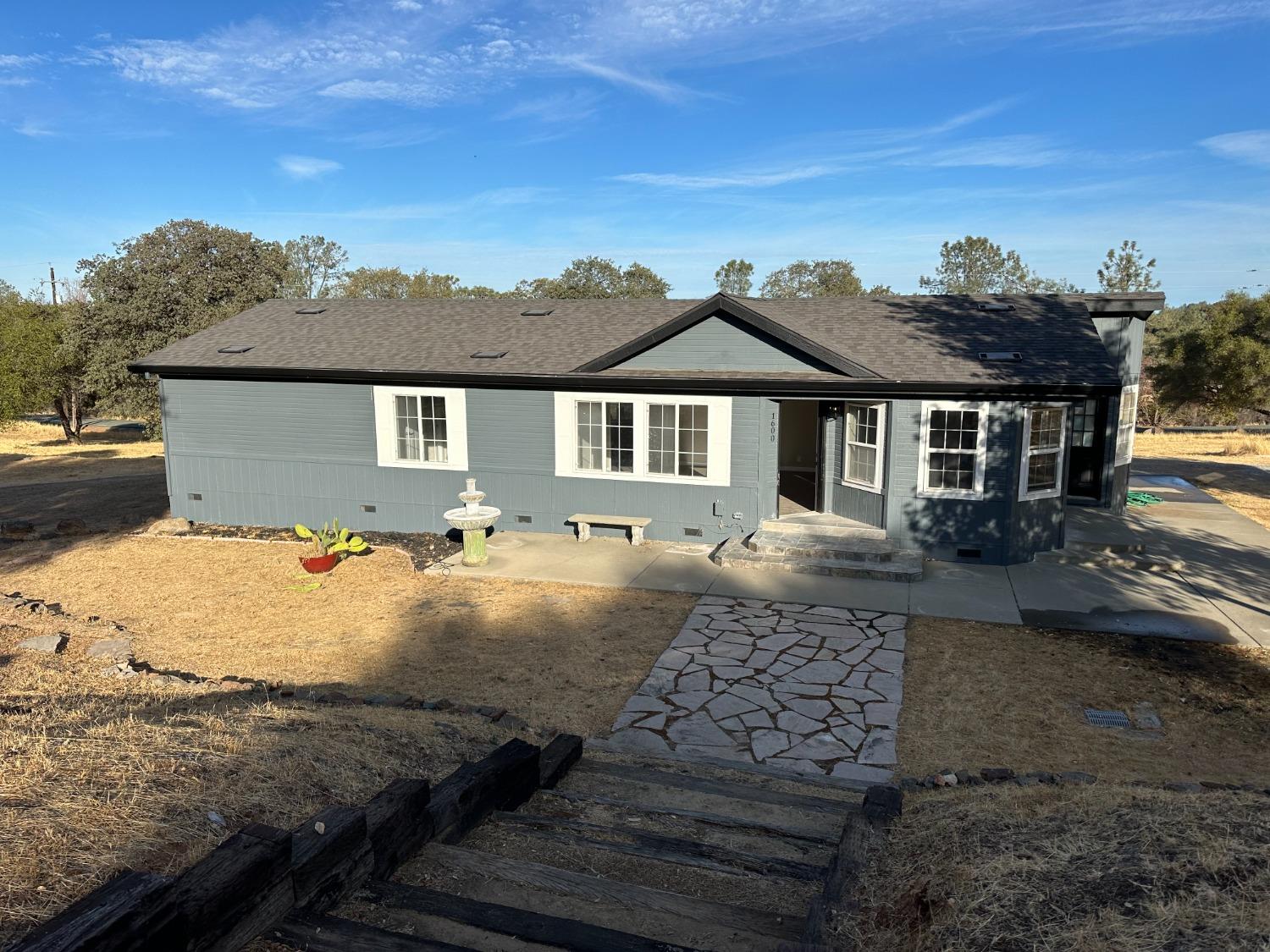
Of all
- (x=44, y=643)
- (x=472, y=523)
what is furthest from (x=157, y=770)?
(x=472, y=523)

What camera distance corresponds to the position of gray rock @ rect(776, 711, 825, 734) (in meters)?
7.25

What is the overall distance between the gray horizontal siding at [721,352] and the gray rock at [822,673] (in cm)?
570

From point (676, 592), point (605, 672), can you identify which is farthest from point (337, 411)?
point (605, 672)

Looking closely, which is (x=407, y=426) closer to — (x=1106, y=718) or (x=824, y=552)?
(x=824, y=552)

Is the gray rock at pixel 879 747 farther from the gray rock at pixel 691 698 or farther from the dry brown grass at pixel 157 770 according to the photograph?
the dry brown grass at pixel 157 770

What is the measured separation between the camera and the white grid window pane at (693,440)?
13.6m

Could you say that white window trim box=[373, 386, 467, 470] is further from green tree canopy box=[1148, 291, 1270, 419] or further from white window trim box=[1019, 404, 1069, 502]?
green tree canopy box=[1148, 291, 1270, 419]

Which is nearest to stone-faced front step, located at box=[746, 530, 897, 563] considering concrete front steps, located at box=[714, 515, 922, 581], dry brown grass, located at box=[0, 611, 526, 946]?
concrete front steps, located at box=[714, 515, 922, 581]

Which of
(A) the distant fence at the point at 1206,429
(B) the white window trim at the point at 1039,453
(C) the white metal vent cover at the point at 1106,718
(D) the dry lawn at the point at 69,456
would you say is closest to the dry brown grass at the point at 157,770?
(C) the white metal vent cover at the point at 1106,718

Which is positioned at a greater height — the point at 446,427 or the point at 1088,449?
the point at 446,427

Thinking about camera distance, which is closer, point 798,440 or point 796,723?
point 796,723

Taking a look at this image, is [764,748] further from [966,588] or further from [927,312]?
[927,312]

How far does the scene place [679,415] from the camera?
539 inches

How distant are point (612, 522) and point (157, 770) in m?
9.92
